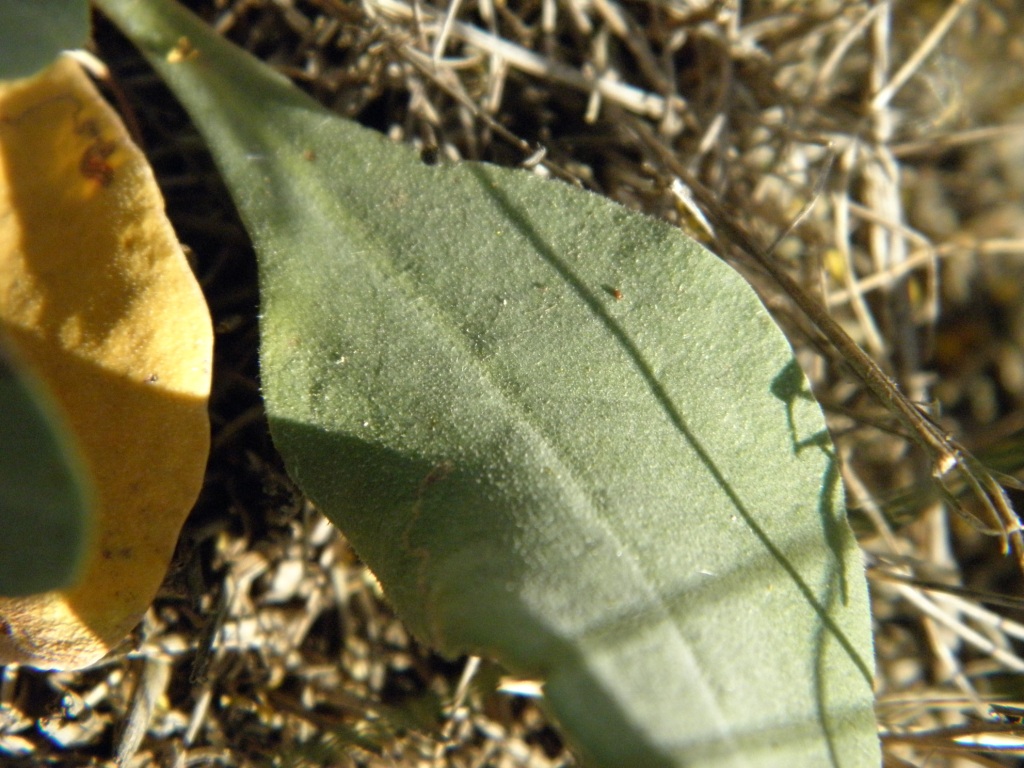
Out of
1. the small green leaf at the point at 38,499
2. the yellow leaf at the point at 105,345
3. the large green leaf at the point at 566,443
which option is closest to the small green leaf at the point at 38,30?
the yellow leaf at the point at 105,345

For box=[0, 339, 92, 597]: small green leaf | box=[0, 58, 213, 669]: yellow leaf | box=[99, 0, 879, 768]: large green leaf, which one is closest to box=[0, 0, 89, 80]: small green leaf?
box=[0, 58, 213, 669]: yellow leaf

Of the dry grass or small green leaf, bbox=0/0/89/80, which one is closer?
small green leaf, bbox=0/0/89/80

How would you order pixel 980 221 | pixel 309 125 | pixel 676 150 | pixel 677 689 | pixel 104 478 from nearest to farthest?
pixel 677 689 < pixel 104 478 < pixel 309 125 < pixel 676 150 < pixel 980 221

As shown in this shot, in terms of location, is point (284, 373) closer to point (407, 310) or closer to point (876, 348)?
point (407, 310)

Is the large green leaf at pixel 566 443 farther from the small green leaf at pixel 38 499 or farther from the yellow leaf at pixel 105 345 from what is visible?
the small green leaf at pixel 38 499

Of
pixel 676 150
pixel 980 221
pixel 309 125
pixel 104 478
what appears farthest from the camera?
pixel 980 221

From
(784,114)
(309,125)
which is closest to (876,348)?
(784,114)

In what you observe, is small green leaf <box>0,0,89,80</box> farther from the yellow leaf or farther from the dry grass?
the dry grass
